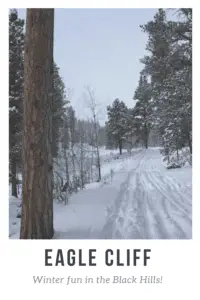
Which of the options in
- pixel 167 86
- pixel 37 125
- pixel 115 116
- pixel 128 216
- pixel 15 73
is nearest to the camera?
pixel 37 125

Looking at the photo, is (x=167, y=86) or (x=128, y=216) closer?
(x=128, y=216)

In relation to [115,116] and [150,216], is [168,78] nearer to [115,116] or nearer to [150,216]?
[115,116]

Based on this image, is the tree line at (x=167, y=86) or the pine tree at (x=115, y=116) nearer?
the pine tree at (x=115, y=116)

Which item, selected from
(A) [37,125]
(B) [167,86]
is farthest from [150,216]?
(B) [167,86]

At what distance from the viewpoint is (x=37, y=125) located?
3641 mm

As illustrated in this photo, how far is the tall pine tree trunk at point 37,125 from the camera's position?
3572 mm

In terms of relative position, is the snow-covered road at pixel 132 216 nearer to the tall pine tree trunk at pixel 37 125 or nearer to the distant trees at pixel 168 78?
the tall pine tree trunk at pixel 37 125

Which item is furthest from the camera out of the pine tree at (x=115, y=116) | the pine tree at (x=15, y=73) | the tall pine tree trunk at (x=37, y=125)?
the pine tree at (x=115, y=116)

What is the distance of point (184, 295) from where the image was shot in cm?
288

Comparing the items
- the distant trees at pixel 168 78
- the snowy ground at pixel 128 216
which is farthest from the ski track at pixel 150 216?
the distant trees at pixel 168 78

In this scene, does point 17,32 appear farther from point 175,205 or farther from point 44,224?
point 175,205

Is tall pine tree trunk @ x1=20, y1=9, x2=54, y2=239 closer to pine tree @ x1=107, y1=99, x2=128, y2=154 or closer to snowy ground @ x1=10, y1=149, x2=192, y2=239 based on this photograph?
snowy ground @ x1=10, y1=149, x2=192, y2=239
